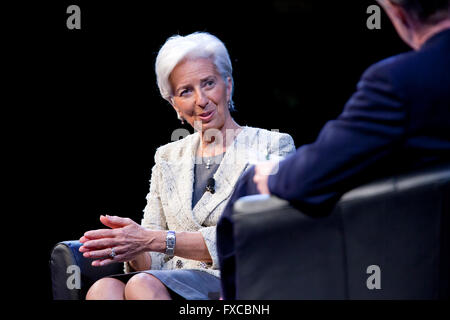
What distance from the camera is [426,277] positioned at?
146 cm

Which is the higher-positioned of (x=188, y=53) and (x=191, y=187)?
(x=188, y=53)

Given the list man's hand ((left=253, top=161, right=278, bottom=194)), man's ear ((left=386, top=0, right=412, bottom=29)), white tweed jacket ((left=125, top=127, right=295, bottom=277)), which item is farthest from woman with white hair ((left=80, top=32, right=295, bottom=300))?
man's ear ((left=386, top=0, right=412, bottom=29))

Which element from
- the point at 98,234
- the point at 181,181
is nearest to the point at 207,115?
the point at 181,181

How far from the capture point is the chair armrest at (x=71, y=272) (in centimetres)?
246

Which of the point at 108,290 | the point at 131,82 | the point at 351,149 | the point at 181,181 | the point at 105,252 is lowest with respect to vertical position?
the point at 108,290

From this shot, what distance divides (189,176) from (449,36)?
1452 millimetres

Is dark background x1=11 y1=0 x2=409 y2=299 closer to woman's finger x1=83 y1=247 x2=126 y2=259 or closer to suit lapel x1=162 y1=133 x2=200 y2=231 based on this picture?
suit lapel x1=162 y1=133 x2=200 y2=231

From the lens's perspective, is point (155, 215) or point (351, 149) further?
point (155, 215)

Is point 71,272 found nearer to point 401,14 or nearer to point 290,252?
point 290,252

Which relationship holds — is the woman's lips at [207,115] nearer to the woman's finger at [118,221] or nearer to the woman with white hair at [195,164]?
the woman with white hair at [195,164]

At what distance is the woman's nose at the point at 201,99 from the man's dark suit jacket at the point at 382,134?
118 cm

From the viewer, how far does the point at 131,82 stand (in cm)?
382

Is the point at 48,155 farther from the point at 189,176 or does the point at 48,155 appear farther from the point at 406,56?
the point at 406,56

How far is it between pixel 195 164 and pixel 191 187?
0.49ft
